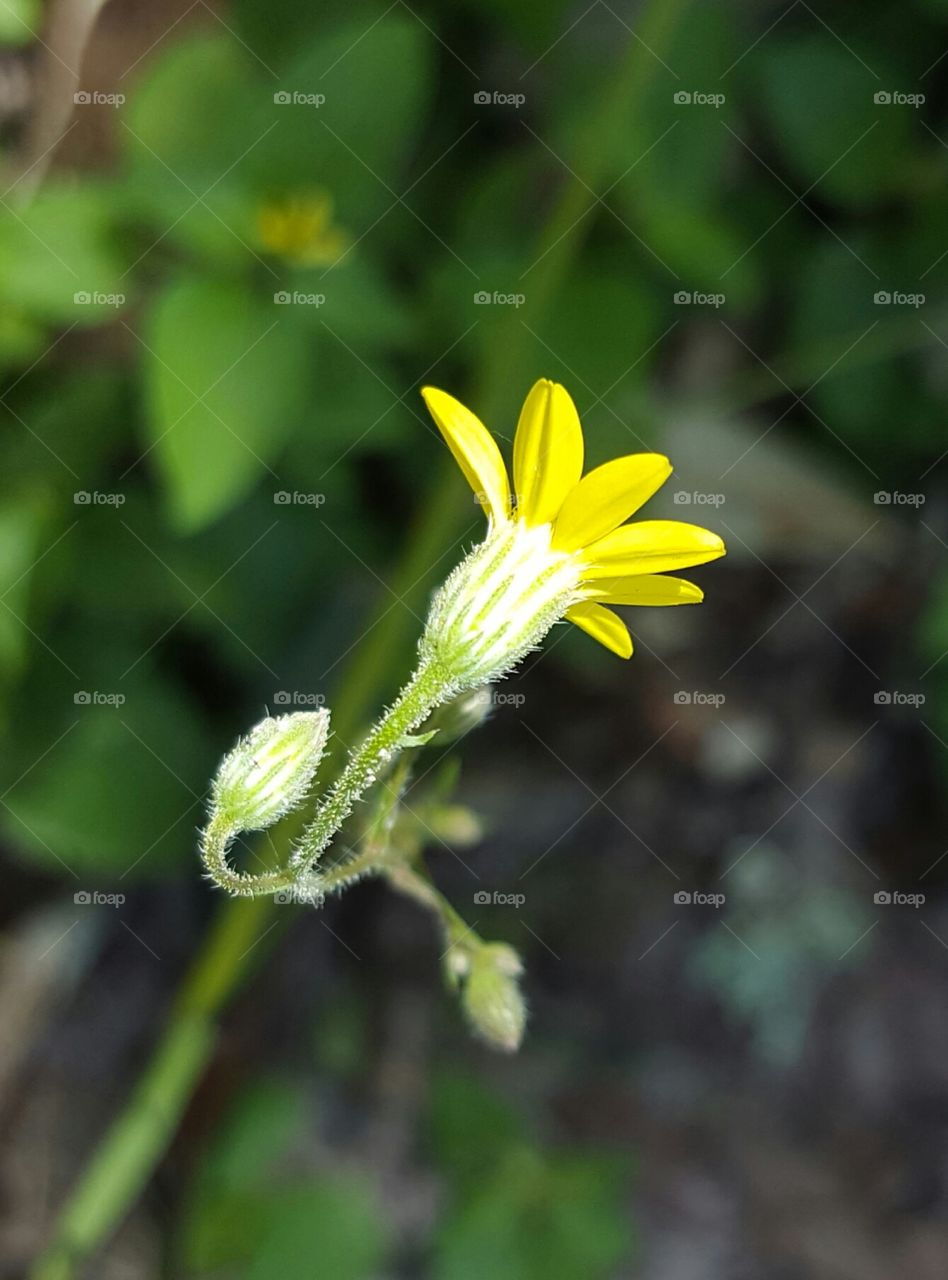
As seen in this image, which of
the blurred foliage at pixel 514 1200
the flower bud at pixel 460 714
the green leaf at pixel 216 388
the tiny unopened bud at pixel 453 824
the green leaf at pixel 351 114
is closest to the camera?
the flower bud at pixel 460 714

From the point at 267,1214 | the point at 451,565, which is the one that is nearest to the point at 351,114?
the point at 451,565

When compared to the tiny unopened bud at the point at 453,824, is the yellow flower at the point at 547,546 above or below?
above

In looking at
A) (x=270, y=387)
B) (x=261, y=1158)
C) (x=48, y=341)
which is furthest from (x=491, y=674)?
(x=261, y=1158)

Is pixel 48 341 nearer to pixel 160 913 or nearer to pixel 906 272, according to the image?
pixel 160 913

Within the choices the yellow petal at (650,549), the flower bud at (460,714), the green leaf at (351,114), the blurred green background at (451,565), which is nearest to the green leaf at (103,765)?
the blurred green background at (451,565)

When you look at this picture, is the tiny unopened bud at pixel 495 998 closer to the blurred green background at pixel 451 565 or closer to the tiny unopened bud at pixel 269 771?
the tiny unopened bud at pixel 269 771

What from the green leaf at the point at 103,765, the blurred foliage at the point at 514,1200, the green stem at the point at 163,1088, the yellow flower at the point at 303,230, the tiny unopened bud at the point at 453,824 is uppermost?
the yellow flower at the point at 303,230

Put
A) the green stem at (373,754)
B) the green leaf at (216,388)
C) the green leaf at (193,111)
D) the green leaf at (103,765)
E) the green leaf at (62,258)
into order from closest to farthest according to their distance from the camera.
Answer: the green stem at (373,754) < the green leaf at (216,388) < the green leaf at (62,258) < the green leaf at (193,111) < the green leaf at (103,765)

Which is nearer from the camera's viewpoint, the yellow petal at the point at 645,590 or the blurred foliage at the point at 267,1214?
the yellow petal at the point at 645,590
